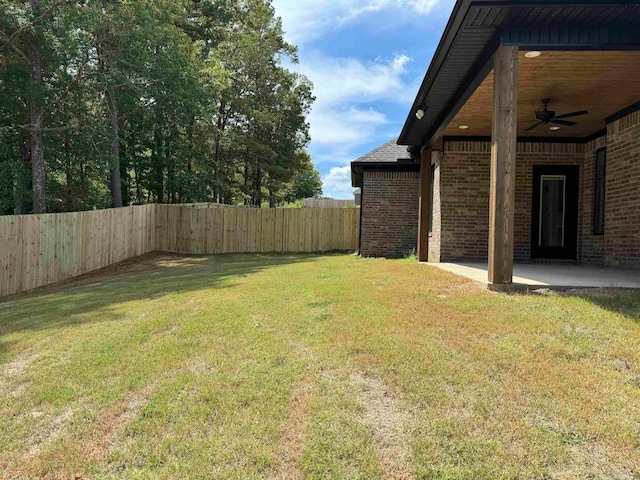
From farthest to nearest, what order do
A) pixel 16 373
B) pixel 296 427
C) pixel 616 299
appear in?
pixel 616 299, pixel 16 373, pixel 296 427

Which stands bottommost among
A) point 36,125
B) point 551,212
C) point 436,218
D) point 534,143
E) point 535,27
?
point 436,218

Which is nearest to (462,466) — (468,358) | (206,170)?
(468,358)

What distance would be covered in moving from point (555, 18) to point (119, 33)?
13.8 metres

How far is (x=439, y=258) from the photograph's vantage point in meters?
8.71

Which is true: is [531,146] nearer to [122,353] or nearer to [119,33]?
[122,353]

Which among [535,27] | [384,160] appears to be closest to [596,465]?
[535,27]

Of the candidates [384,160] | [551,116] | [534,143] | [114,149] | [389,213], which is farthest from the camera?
[114,149]

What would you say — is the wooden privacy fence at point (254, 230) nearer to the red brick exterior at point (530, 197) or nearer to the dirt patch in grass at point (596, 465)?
the red brick exterior at point (530, 197)

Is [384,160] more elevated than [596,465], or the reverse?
[384,160]

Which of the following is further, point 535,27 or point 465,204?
point 465,204

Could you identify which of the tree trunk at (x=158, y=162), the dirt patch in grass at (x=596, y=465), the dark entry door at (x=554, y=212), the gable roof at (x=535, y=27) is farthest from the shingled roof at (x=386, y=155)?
the tree trunk at (x=158, y=162)

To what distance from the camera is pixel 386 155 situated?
12164 mm

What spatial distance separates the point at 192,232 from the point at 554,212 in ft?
41.3

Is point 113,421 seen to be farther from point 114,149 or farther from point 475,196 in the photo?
point 114,149
